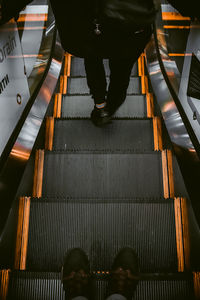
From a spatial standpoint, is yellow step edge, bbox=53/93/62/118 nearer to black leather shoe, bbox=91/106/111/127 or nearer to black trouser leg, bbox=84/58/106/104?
black leather shoe, bbox=91/106/111/127

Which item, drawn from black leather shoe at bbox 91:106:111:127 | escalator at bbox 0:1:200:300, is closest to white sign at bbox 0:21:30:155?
escalator at bbox 0:1:200:300

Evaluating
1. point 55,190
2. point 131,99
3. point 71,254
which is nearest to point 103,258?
point 71,254

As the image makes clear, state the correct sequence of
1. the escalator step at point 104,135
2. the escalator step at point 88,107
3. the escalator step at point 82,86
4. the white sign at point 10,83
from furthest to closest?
the escalator step at point 82,86 → the escalator step at point 88,107 → the escalator step at point 104,135 → the white sign at point 10,83

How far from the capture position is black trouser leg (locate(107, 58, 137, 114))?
185 cm

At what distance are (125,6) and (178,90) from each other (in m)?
1.37

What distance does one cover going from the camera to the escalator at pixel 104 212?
1598 millimetres

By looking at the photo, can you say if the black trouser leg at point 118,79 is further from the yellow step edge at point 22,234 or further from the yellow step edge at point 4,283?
the yellow step edge at point 4,283

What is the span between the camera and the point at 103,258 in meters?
1.80

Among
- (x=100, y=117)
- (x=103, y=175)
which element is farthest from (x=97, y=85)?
(x=103, y=175)

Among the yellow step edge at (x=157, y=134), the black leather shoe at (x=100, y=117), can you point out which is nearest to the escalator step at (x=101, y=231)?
the yellow step edge at (x=157, y=134)

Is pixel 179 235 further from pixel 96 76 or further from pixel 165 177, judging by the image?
pixel 96 76

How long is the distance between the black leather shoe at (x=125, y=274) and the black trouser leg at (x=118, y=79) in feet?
4.48

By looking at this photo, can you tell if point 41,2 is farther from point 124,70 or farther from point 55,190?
point 55,190

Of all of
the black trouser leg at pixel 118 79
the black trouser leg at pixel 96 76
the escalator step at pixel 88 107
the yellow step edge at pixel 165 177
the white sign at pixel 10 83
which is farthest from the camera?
the escalator step at pixel 88 107
